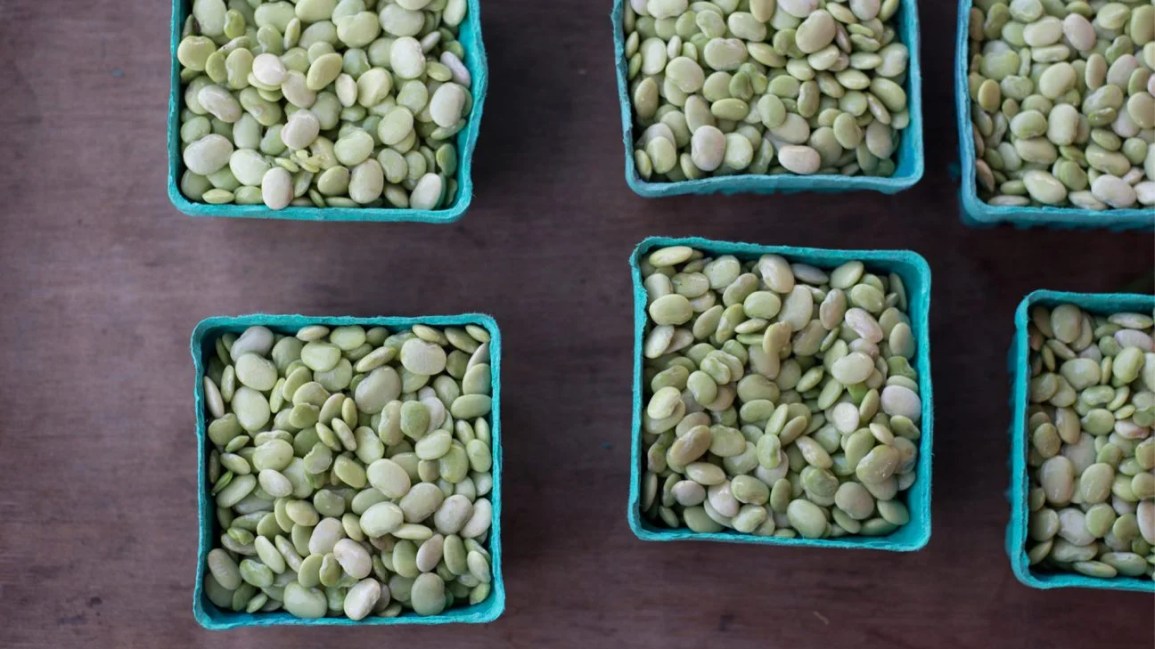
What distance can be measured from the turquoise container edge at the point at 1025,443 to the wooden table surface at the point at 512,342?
0.22 ft

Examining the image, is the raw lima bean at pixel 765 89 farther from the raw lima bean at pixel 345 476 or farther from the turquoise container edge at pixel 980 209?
the raw lima bean at pixel 345 476

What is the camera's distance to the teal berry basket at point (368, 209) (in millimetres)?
776

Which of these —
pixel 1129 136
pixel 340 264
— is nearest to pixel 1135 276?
pixel 1129 136

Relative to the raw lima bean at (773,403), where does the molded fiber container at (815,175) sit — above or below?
above

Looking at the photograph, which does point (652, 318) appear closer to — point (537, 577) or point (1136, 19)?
point (537, 577)

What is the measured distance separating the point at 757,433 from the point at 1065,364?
25cm

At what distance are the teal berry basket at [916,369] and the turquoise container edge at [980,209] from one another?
3.0 inches

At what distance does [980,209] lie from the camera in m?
0.80

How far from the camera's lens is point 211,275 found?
878mm

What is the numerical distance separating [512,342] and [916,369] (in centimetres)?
33

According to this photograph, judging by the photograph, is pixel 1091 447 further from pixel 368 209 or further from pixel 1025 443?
pixel 368 209

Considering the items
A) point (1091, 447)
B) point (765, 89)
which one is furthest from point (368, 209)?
point (1091, 447)

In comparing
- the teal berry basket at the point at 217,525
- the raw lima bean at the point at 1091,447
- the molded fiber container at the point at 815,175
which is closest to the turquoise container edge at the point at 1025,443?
the raw lima bean at the point at 1091,447

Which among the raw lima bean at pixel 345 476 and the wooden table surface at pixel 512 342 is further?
the wooden table surface at pixel 512 342
